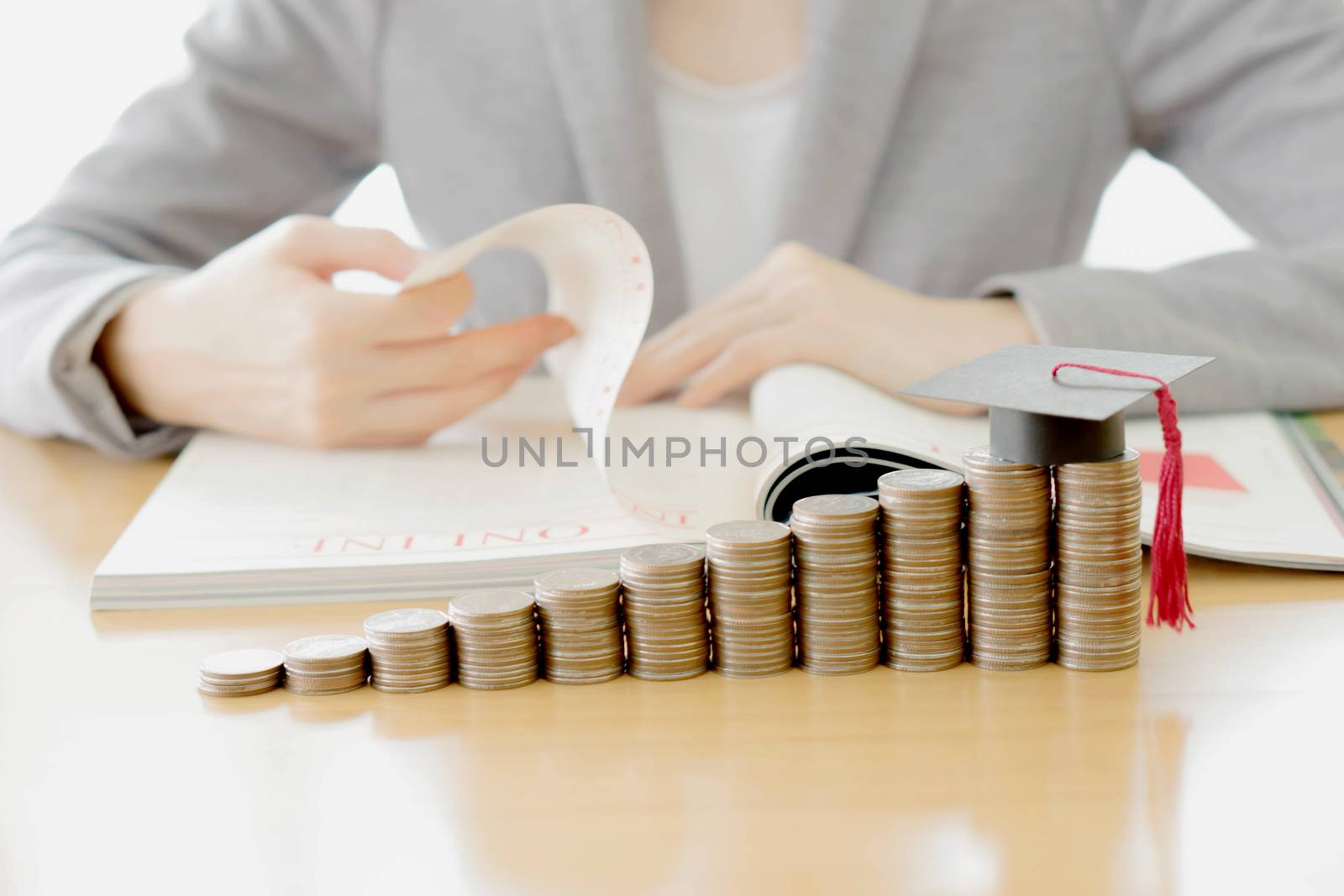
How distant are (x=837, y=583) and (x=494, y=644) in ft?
0.54

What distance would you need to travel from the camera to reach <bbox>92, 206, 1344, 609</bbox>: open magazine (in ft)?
2.23

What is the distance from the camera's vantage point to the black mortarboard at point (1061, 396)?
1.69 feet

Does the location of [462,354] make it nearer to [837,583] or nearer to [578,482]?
[578,482]

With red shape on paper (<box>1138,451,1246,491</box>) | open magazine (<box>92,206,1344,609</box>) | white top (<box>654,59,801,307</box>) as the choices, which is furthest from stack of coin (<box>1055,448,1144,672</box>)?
white top (<box>654,59,801,307</box>)

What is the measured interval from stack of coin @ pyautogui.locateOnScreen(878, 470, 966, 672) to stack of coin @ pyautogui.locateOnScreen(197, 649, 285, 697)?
29 cm

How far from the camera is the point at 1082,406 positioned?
502 mm

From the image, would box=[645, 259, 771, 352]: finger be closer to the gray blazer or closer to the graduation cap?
the gray blazer

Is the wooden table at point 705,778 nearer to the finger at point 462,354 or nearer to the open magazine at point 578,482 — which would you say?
the open magazine at point 578,482

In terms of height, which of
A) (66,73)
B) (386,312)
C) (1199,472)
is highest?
(66,73)

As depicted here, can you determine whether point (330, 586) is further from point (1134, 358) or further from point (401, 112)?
point (401, 112)

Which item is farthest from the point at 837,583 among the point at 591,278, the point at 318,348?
the point at 318,348

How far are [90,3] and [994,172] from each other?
185cm

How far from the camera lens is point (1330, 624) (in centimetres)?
59

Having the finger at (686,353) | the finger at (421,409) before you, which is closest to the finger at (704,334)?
the finger at (686,353)
